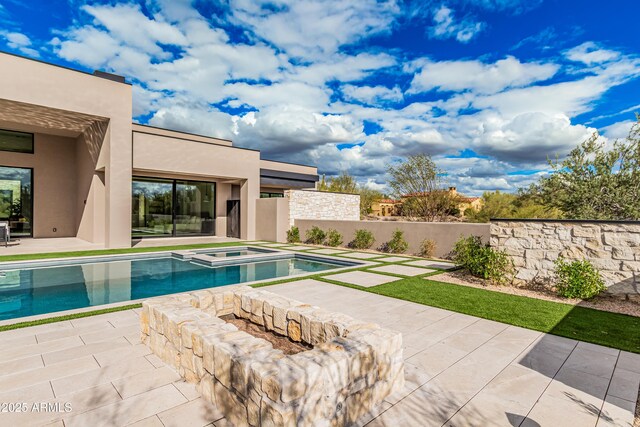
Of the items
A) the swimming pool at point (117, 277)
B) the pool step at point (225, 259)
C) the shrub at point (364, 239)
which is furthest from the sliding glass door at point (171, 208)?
the shrub at point (364, 239)

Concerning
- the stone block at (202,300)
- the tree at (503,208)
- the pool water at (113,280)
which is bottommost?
the pool water at (113,280)

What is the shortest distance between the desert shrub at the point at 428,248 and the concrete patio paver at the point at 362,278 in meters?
4.46

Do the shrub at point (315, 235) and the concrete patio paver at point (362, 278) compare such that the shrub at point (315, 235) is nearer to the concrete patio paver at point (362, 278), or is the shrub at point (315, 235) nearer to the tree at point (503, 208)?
the concrete patio paver at point (362, 278)

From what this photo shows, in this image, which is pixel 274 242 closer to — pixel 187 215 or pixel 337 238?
pixel 337 238

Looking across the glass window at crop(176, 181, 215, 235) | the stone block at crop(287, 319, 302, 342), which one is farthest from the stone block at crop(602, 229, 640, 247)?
the glass window at crop(176, 181, 215, 235)

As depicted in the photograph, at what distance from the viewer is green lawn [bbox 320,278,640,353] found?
14.1 ft

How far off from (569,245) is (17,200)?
21.1 meters

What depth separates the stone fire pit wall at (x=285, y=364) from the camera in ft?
7.02

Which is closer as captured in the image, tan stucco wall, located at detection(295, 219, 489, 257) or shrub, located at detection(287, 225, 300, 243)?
tan stucco wall, located at detection(295, 219, 489, 257)

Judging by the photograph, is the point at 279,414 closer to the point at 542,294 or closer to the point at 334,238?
the point at 542,294

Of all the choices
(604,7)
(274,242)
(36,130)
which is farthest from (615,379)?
(36,130)

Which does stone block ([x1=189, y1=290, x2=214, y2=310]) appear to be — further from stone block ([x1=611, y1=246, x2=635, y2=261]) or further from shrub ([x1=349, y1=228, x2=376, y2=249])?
shrub ([x1=349, y1=228, x2=376, y2=249])

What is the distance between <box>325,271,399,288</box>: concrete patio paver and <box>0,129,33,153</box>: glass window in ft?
53.2

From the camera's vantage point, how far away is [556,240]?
22.1 feet
